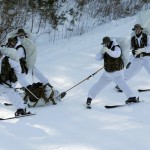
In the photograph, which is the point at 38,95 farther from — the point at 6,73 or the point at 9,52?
the point at 9,52

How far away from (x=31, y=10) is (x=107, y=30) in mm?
2961

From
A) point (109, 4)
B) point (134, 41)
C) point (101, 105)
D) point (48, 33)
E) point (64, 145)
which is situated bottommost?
point (64, 145)

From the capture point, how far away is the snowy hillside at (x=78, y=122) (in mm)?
6414

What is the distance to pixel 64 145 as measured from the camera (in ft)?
21.0

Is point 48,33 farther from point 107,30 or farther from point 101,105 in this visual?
point 101,105

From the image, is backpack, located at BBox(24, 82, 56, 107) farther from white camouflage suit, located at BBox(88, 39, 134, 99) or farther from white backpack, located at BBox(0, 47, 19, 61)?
white backpack, located at BBox(0, 47, 19, 61)

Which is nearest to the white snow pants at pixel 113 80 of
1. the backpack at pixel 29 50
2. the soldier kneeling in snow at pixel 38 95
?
the soldier kneeling in snow at pixel 38 95

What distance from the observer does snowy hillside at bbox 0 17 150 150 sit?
6.41 metres

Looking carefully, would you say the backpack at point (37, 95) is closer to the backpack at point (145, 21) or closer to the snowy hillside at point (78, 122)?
the snowy hillside at point (78, 122)

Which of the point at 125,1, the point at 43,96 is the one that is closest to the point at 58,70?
the point at 43,96

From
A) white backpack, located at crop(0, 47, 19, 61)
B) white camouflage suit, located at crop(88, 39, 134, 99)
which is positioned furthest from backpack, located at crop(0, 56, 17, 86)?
white camouflage suit, located at crop(88, 39, 134, 99)

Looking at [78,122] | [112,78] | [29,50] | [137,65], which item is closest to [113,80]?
[112,78]

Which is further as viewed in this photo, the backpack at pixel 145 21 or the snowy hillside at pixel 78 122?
the backpack at pixel 145 21

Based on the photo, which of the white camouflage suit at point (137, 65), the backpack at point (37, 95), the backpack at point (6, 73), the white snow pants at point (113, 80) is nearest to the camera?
the backpack at point (6, 73)
